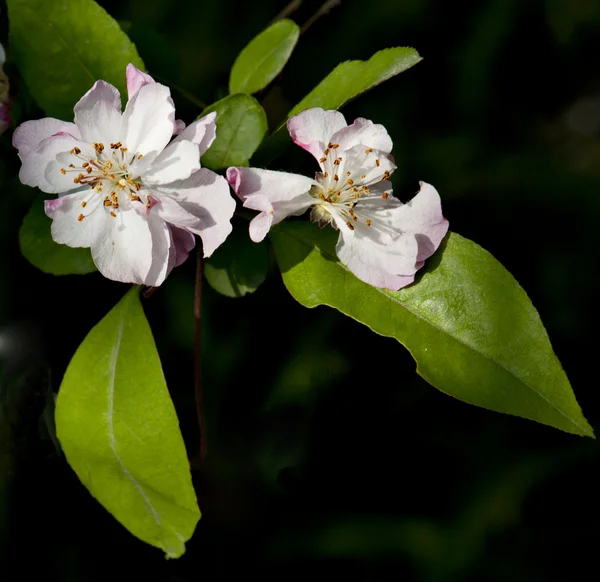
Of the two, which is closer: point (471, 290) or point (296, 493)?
point (471, 290)

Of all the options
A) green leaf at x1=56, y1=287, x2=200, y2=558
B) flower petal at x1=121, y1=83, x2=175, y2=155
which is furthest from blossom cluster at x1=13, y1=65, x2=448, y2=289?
green leaf at x1=56, y1=287, x2=200, y2=558

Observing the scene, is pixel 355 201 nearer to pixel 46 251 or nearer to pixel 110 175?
pixel 110 175

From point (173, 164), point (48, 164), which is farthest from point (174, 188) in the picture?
point (48, 164)

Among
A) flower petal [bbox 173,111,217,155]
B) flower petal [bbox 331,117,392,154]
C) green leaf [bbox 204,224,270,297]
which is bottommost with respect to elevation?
green leaf [bbox 204,224,270,297]

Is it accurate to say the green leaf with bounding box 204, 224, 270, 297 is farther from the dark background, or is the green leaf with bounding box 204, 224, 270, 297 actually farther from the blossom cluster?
the dark background

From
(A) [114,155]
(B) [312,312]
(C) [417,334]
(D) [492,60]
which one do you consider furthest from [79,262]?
(D) [492,60]

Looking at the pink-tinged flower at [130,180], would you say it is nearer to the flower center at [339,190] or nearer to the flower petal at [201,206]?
the flower petal at [201,206]

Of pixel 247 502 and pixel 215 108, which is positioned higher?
pixel 215 108

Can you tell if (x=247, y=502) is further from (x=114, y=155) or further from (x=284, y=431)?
(x=114, y=155)
